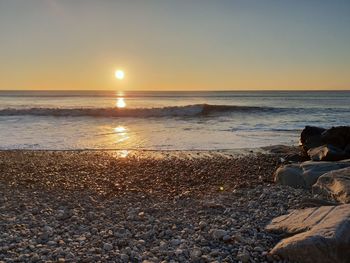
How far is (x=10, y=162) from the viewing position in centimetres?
1193

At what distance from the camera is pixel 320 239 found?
468 cm

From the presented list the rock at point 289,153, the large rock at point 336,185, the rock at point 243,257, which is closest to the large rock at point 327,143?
the rock at point 289,153

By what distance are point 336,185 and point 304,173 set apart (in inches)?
54.4

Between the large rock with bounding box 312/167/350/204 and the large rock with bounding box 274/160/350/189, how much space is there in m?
0.62

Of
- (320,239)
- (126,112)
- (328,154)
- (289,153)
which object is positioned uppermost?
(328,154)

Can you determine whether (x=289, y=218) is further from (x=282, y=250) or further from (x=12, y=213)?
(x=12, y=213)

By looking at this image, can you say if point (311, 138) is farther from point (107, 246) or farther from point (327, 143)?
point (107, 246)

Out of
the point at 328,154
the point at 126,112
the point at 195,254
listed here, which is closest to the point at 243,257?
the point at 195,254

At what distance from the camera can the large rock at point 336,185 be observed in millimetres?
6625

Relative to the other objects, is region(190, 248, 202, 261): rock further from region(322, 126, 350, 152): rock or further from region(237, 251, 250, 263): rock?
region(322, 126, 350, 152): rock

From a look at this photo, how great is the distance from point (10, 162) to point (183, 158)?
5.03 metres

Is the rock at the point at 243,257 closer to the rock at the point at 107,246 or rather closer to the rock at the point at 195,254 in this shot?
the rock at the point at 195,254

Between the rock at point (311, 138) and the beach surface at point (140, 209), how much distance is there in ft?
3.37

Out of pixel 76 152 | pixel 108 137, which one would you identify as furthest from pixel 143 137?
pixel 76 152
